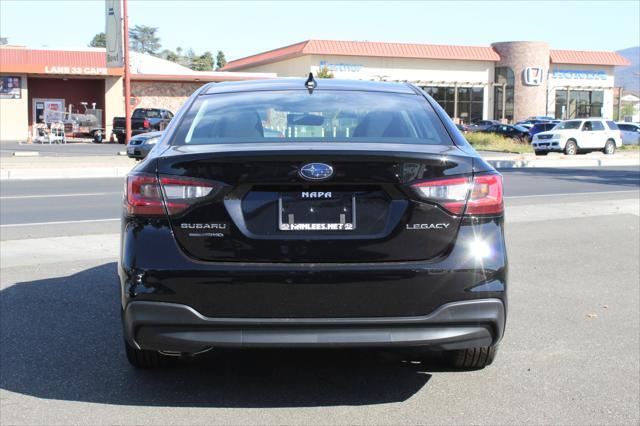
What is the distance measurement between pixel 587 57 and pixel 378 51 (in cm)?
2242

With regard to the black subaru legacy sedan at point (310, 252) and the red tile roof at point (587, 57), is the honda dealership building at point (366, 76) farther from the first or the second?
the black subaru legacy sedan at point (310, 252)

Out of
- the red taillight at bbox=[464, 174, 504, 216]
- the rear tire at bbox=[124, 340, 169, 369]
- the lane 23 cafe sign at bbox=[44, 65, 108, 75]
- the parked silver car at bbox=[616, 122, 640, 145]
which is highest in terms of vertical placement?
the lane 23 cafe sign at bbox=[44, 65, 108, 75]

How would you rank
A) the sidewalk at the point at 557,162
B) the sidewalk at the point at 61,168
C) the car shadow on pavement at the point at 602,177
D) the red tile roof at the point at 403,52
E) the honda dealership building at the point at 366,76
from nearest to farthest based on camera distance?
1. the car shadow on pavement at the point at 602,177
2. the sidewalk at the point at 61,168
3. the sidewalk at the point at 557,162
4. the honda dealership building at the point at 366,76
5. the red tile roof at the point at 403,52

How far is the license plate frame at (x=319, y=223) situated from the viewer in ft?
12.4

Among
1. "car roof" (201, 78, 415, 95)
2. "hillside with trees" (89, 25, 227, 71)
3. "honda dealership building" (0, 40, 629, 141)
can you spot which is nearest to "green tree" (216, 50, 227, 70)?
"hillside with trees" (89, 25, 227, 71)

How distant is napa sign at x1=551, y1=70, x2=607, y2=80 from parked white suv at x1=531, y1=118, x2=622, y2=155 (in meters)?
38.0

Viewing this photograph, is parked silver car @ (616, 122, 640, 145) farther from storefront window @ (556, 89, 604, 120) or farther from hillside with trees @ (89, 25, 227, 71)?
hillside with trees @ (89, 25, 227, 71)

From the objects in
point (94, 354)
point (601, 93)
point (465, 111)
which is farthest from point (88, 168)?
point (601, 93)

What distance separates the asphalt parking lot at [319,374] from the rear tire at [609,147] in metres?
31.5

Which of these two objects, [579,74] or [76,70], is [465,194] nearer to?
[76,70]

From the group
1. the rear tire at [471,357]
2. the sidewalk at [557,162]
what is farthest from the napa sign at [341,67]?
the rear tire at [471,357]

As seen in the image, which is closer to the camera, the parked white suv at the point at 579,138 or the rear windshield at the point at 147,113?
the parked white suv at the point at 579,138

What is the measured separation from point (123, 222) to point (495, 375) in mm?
2372

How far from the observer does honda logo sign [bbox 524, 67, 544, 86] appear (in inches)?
2734
